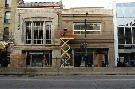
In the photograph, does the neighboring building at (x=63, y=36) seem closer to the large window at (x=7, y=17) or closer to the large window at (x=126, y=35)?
the large window at (x=126, y=35)

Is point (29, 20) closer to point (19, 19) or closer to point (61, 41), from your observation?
point (19, 19)

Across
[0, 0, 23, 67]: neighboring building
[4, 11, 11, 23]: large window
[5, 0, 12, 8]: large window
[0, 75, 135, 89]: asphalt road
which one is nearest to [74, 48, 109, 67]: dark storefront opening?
[0, 0, 23, 67]: neighboring building

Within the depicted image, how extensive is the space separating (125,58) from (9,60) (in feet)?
47.1

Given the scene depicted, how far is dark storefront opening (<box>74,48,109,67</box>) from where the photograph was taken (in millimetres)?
47031

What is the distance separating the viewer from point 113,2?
4781cm

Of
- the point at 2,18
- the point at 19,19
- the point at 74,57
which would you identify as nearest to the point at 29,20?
the point at 19,19

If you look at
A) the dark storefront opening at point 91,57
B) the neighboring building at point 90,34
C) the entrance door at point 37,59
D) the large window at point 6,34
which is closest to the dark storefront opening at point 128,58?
the neighboring building at point 90,34

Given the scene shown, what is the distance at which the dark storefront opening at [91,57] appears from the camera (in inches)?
1852

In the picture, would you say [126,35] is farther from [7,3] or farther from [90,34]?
[7,3]

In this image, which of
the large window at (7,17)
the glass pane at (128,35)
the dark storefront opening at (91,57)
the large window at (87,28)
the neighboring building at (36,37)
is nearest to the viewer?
the neighboring building at (36,37)

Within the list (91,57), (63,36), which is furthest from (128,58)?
(63,36)

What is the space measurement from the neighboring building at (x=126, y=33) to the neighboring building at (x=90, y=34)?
3.63 ft

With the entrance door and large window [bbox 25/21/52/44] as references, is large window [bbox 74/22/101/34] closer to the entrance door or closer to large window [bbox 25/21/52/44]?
large window [bbox 25/21/52/44]

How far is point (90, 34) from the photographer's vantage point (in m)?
47.2
